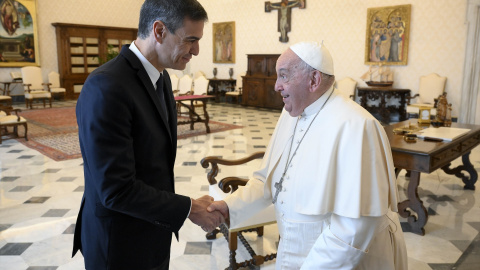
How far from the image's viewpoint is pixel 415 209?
12.0 feet

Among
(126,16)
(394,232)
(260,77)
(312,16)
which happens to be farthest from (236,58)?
(394,232)

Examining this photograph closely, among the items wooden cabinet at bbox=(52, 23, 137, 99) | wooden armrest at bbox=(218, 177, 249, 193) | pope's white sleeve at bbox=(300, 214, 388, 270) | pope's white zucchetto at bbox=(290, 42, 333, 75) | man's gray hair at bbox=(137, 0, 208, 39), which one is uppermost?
wooden cabinet at bbox=(52, 23, 137, 99)

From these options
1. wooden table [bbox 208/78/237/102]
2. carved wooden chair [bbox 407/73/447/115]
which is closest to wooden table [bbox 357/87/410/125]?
carved wooden chair [bbox 407/73/447/115]

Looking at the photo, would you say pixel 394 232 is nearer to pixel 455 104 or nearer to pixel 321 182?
pixel 321 182

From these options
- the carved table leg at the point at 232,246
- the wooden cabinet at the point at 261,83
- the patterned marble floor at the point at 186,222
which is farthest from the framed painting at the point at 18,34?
the carved table leg at the point at 232,246

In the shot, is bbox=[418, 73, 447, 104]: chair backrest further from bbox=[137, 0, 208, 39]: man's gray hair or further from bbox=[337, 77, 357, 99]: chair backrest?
bbox=[137, 0, 208, 39]: man's gray hair

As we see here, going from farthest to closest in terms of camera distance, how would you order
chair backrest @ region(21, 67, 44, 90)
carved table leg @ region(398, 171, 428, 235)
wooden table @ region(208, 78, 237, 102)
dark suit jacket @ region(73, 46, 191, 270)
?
1. wooden table @ region(208, 78, 237, 102)
2. chair backrest @ region(21, 67, 44, 90)
3. carved table leg @ region(398, 171, 428, 235)
4. dark suit jacket @ region(73, 46, 191, 270)

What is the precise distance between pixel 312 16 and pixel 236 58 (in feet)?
11.2

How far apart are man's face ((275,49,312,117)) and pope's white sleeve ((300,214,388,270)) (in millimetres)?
559

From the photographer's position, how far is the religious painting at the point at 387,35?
382 inches

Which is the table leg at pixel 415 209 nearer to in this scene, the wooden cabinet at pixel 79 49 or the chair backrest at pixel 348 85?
the chair backrest at pixel 348 85

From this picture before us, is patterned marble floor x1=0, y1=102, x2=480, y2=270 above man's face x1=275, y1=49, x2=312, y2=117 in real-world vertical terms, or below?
below

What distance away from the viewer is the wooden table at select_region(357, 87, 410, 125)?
31.9 ft

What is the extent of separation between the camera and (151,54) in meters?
1.49
